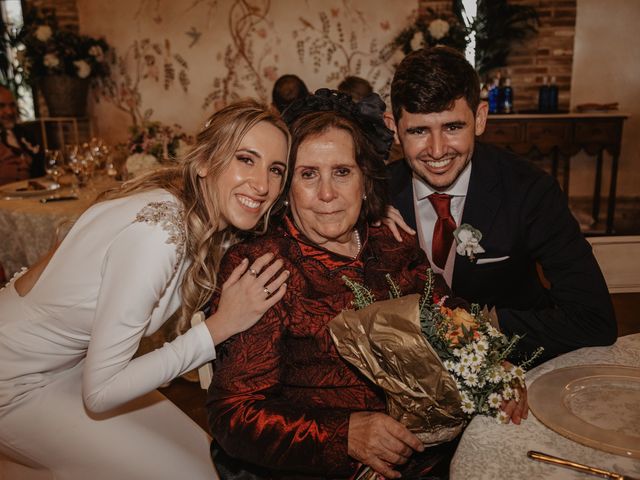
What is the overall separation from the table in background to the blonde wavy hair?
187cm

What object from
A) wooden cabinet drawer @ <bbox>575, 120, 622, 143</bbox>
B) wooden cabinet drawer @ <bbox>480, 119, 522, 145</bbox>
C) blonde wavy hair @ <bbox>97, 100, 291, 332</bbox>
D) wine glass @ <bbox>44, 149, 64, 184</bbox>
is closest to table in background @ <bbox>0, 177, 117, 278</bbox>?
wine glass @ <bbox>44, 149, 64, 184</bbox>

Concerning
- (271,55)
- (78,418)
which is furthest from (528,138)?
(78,418)

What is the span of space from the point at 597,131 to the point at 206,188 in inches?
242

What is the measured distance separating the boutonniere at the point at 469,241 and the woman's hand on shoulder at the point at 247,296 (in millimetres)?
917

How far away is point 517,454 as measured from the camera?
1190mm

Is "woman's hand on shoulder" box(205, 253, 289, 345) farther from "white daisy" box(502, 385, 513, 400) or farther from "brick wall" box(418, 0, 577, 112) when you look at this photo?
"brick wall" box(418, 0, 577, 112)

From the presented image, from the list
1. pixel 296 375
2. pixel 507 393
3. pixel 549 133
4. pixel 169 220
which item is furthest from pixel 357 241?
pixel 549 133

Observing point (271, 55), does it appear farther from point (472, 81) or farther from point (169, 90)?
point (472, 81)

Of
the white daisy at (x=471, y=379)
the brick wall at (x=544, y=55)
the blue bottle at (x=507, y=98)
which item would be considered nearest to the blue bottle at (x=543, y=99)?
the brick wall at (x=544, y=55)

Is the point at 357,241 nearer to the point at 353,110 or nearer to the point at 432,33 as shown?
the point at 353,110

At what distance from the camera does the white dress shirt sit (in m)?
2.41

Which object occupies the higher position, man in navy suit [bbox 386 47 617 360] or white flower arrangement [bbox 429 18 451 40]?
white flower arrangement [bbox 429 18 451 40]

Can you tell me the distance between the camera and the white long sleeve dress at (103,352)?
1625 mm

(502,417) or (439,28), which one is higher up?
(439,28)
